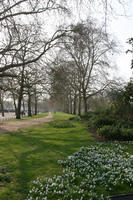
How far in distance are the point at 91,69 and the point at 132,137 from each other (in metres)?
21.6

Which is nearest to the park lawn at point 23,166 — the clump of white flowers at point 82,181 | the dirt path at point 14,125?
the clump of white flowers at point 82,181

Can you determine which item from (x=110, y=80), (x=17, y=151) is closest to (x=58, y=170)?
(x=17, y=151)

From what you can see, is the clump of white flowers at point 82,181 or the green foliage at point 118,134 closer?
the clump of white flowers at point 82,181

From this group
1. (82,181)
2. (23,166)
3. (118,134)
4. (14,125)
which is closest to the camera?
(82,181)

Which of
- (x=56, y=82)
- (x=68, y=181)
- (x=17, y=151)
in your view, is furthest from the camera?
(x=56, y=82)

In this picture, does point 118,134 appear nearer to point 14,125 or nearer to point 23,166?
point 23,166

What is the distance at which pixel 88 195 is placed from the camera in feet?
13.7

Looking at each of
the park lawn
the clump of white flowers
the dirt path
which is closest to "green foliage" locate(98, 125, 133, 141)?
the park lawn

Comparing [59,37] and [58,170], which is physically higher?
[59,37]

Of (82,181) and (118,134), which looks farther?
(118,134)

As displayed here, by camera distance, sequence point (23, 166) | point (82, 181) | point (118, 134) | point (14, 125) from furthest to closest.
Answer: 1. point (14, 125)
2. point (118, 134)
3. point (23, 166)
4. point (82, 181)

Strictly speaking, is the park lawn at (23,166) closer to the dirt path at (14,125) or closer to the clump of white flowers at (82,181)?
the clump of white flowers at (82,181)

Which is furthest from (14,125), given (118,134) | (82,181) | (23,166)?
(82,181)

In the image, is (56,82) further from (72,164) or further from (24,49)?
(72,164)
